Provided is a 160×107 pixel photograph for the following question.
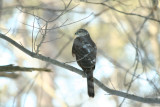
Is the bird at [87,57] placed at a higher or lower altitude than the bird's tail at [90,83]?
higher

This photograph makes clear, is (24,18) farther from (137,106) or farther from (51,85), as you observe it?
(137,106)

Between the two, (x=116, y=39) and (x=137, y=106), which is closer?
(x=137, y=106)

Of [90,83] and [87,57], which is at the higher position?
[87,57]

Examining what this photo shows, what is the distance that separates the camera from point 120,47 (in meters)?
15.2

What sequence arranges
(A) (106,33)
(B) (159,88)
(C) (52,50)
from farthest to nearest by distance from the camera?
(A) (106,33), (C) (52,50), (B) (159,88)

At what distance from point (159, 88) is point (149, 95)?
28 centimetres

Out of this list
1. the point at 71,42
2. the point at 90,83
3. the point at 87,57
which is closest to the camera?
the point at 90,83

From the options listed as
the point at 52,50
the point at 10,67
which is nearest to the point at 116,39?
the point at 52,50

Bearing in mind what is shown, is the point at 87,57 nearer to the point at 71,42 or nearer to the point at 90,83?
the point at 90,83

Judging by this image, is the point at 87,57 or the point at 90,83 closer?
the point at 90,83

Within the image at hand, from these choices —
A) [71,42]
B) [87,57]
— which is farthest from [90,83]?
[71,42]

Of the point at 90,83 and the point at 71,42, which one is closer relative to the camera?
the point at 90,83

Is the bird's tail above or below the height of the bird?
below

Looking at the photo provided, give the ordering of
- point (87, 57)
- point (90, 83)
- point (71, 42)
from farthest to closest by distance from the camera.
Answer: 1. point (71, 42)
2. point (87, 57)
3. point (90, 83)
